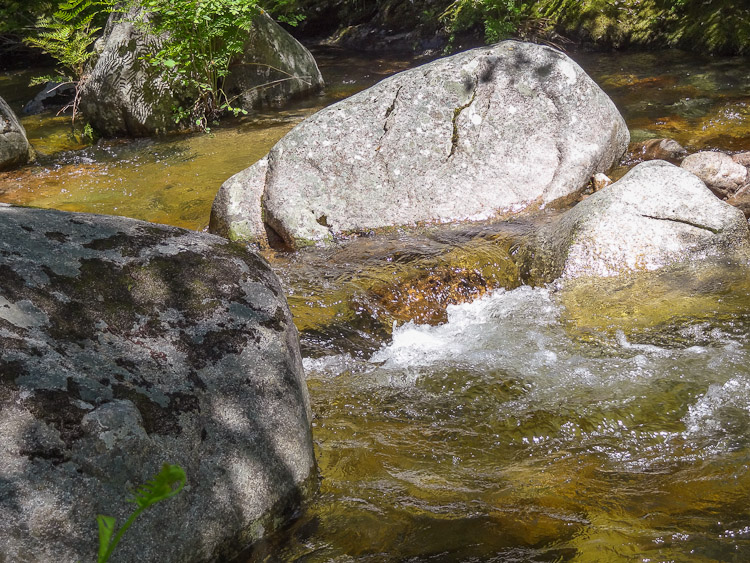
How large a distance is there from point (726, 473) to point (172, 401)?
6.91ft

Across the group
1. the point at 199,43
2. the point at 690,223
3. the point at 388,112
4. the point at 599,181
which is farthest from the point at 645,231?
the point at 199,43

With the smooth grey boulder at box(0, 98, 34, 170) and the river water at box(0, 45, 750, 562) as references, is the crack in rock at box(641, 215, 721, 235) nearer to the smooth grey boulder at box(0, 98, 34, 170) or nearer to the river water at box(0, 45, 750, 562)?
the river water at box(0, 45, 750, 562)

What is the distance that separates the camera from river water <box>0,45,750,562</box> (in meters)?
2.13

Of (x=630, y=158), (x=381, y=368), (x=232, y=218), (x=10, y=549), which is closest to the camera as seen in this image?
(x=10, y=549)

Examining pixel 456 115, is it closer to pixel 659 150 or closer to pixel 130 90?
pixel 659 150

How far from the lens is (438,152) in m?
5.49

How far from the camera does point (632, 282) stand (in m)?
4.17

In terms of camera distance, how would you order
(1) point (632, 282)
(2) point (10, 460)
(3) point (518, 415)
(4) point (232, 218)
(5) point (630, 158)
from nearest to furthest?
(2) point (10, 460), (3) point (518, 415), (1) point (632, 282), (4) point (232, 218), (5) point (630, 158)

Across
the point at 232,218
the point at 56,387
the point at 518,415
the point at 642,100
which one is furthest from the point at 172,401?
the point at 642,100

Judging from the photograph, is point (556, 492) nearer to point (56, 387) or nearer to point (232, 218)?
point (56, 387)

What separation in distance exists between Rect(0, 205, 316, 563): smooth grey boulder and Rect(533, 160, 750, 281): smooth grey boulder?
2.54 m

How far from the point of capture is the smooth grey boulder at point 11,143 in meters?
7.83

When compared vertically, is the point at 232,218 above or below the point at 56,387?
below

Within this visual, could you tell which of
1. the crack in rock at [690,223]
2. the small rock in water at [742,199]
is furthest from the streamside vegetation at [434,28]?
the crack in rock at [690,223]
